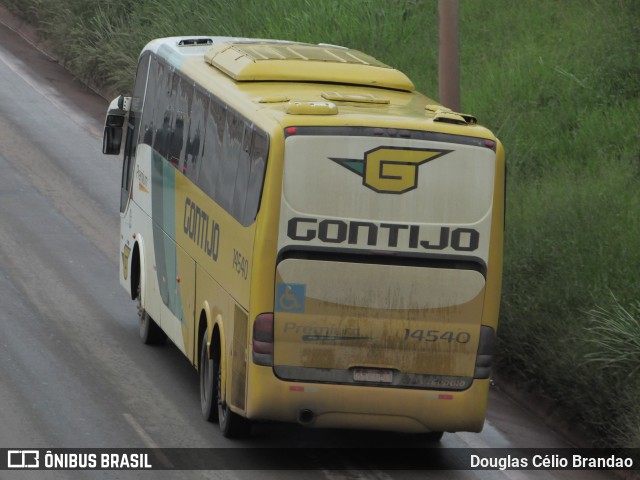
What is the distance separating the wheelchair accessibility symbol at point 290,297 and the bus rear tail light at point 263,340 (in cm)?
13

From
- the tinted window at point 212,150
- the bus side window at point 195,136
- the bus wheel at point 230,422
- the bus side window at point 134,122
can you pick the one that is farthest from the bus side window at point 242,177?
the bus side window at point 134,122

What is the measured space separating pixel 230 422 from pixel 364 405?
153cm

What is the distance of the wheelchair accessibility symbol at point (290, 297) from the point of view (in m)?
12.4

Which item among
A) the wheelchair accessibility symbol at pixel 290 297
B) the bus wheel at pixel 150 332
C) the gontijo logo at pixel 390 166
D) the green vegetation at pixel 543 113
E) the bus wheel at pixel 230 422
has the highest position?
the gontijo logo at pixel 390 166

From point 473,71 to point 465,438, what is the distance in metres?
10.2

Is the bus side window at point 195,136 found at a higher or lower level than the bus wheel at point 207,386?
higher

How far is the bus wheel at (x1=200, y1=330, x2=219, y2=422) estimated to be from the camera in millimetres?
14039

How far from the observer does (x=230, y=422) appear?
1356 centimetres

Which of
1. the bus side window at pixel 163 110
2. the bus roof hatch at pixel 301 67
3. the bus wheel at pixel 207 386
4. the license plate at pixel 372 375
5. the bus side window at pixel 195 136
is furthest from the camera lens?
the bus side window at pixel 163 110

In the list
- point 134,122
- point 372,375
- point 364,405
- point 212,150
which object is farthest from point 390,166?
point 134,122

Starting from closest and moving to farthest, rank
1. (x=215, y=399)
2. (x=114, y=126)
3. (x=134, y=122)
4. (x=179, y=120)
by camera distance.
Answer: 1. (x=215, y=399)
2. (x=179, y=120)
3. (x=134, y=122)
4. (x=114, y=126)

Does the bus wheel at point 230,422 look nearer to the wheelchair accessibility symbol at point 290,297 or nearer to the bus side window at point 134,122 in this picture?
the wheelchair accessibility symbol at point 290,297

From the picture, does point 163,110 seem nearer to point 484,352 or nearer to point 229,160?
point 229,160

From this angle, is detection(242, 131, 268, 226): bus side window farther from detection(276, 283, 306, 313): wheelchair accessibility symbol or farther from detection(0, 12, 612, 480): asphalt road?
detection(0, 12, 612, 480): asphalt road
